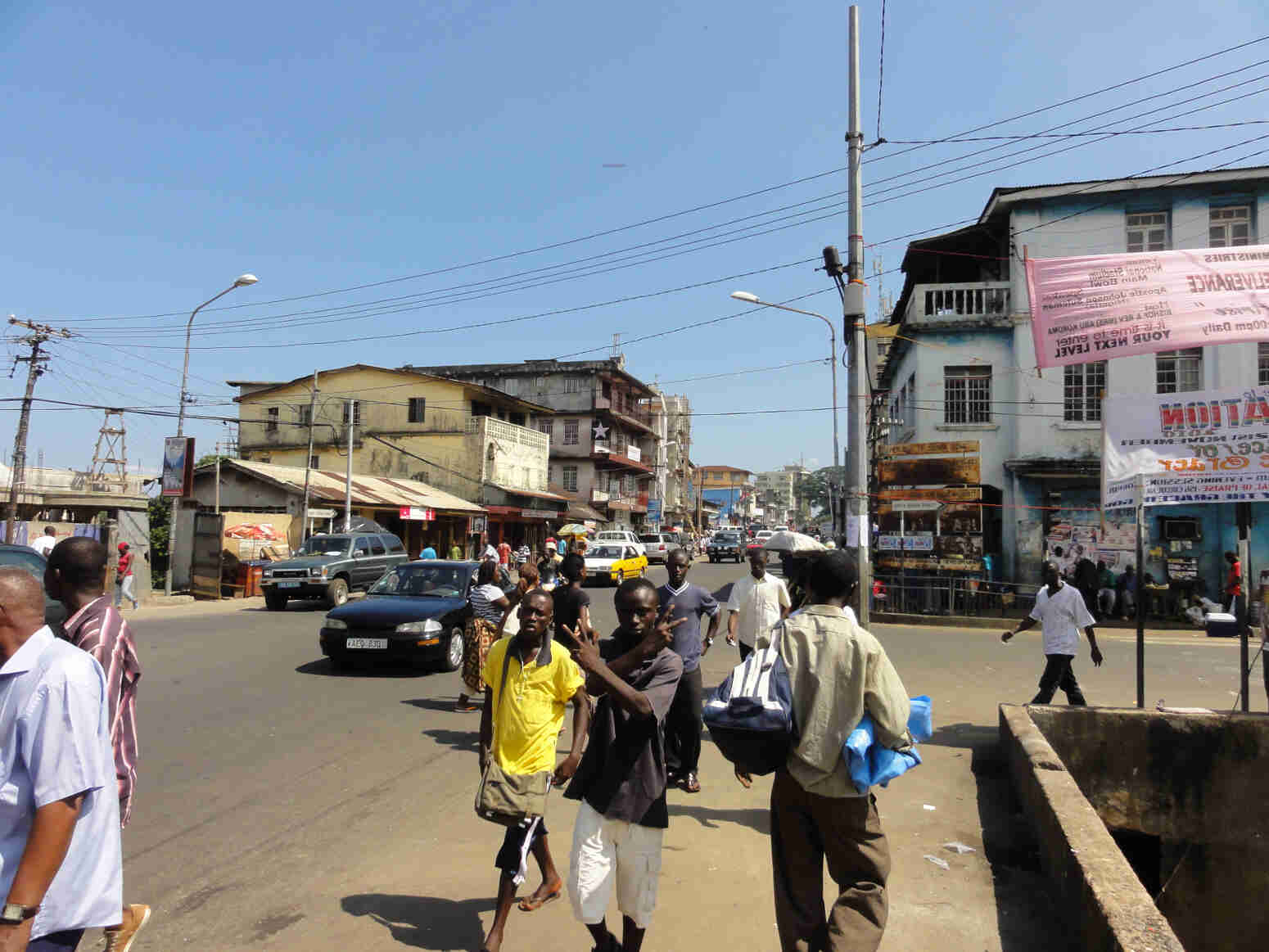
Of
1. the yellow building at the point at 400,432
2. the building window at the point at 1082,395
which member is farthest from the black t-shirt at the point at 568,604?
the yellow building at the point at 400,432

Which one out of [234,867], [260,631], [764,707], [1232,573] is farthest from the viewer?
[1232,573]

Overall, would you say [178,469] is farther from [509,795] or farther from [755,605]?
[509,795]

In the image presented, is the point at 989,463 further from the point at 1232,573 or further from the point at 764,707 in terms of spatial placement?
the point at 764,707

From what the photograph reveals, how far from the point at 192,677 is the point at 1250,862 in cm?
1090

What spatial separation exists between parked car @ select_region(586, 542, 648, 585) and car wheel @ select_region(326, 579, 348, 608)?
964 cm

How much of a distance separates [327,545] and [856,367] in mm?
14976

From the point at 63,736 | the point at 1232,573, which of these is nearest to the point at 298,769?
the point at 63,736

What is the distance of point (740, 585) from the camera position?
872 centimetres

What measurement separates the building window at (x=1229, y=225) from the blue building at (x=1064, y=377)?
3cm

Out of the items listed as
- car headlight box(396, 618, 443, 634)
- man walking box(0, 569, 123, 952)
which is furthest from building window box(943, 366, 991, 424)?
man walking box(0, 569, 123, 952)

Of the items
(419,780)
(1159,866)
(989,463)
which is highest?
(989,463)

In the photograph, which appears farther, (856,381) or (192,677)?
(856,381)

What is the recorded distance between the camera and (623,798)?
3424 millimetres

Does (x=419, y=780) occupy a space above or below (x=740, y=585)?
below
